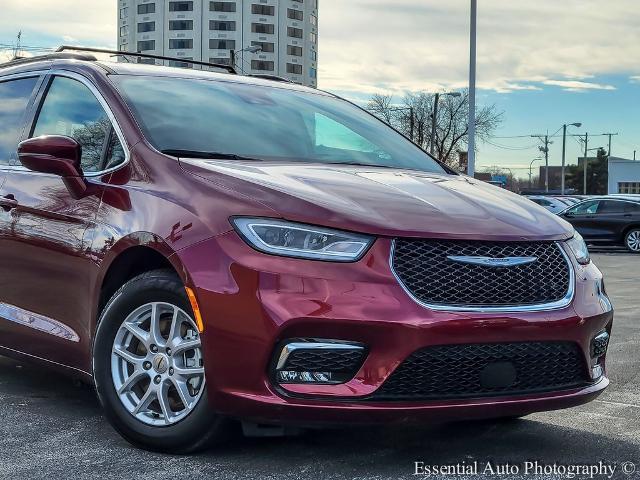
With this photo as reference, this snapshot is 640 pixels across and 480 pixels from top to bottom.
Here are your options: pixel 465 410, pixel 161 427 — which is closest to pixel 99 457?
pixel 161 427

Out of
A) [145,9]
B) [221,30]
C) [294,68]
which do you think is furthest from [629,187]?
[145,9]

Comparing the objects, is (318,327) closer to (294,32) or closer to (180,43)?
(180,43)

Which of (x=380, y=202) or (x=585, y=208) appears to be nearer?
(x=380, y=202)

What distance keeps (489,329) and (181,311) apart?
117cm

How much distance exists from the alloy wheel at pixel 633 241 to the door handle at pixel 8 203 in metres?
20.1

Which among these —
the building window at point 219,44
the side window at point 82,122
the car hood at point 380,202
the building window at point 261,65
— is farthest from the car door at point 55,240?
the building window at point 219,44

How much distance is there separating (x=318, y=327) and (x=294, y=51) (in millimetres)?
110179

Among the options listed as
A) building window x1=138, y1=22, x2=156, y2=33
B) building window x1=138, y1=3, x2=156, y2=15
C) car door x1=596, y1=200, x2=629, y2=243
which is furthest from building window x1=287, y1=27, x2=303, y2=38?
car door x1=596, y1=200, x2=629, y2=243

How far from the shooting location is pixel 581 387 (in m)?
3.81

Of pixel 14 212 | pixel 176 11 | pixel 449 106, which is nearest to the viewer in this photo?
pixel 14 212

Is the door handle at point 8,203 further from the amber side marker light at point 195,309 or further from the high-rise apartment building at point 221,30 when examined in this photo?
the high-rise apartment building at point 221,30

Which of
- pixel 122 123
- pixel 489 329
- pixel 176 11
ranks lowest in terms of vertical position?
pixel 489 329

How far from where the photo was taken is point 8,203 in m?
4.80

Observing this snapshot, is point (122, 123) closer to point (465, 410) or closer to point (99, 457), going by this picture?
point (99, 457)
